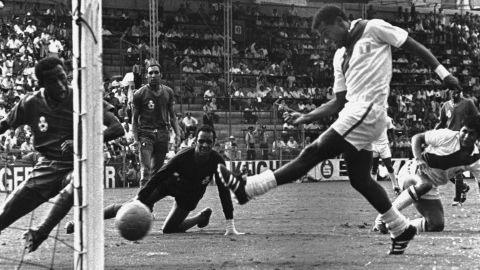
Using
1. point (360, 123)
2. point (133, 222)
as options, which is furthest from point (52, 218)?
point (360, 123)

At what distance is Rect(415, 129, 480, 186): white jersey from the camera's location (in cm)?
1056

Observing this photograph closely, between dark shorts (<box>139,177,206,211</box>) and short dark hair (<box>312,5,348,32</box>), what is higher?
short dark hair (<box>312,5,348,32</box>)

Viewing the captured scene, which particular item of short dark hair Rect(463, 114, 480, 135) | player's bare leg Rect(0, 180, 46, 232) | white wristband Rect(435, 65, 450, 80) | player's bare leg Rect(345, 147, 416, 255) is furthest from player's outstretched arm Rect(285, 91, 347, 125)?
short dark hair Rect(463, 114, 480, 135)

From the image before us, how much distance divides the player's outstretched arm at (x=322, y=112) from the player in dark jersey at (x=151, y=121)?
541cm

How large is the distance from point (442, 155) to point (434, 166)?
0.17m

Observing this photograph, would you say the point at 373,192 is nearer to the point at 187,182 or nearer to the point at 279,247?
the point at 279,247

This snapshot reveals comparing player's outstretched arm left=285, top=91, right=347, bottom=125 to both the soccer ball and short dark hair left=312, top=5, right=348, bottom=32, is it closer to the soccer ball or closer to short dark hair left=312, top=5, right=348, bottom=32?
short dark hair left=312, top=5, right=348, bottom=32

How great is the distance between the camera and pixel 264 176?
286 inches

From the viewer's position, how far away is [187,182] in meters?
10.4

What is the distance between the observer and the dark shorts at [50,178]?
800 cm

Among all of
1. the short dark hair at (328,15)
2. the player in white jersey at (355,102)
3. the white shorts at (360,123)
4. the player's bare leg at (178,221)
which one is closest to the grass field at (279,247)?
the player's bare leg at (178,221)

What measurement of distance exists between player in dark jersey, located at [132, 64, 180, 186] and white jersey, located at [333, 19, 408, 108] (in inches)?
232

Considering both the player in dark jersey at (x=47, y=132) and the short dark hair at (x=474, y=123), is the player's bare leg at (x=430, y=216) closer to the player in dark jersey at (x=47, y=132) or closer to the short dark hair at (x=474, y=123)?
the short dark hair at (x=474, y=123)

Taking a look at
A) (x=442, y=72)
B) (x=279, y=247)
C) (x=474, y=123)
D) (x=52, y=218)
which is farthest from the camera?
(x=474, y=123)
